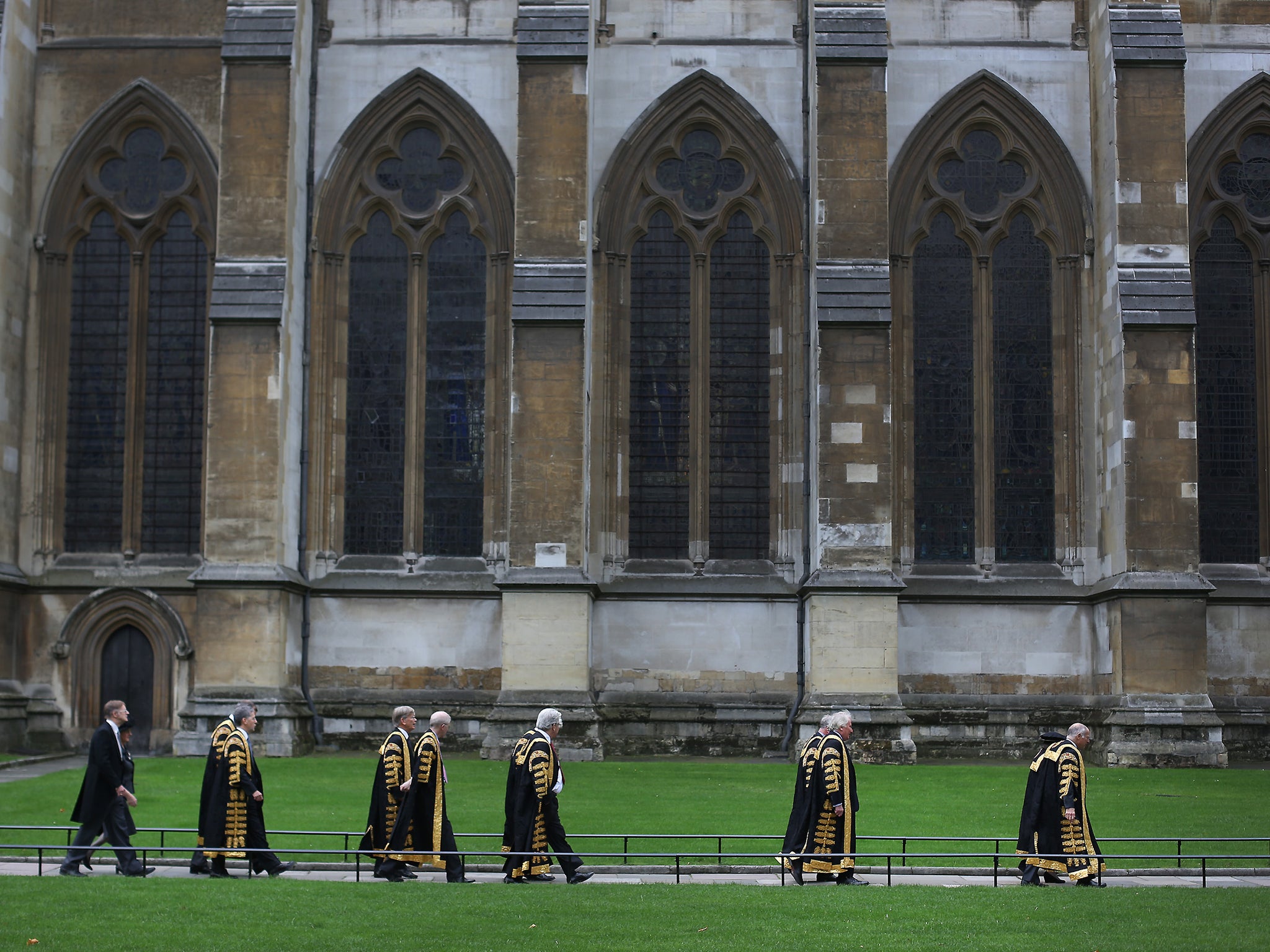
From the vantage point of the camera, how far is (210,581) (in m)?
23.3

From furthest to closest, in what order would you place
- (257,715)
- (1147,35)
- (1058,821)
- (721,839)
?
(1147,35)
(257,715)
(721,839)
(1058,821)

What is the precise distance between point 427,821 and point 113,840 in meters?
2.83

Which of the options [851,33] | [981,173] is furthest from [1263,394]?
[851,33]

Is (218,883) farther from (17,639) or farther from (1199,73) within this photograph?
(1199,73)

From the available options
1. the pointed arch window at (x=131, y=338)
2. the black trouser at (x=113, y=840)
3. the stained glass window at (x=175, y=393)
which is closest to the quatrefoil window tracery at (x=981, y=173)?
the pointed arch window at (x=131, y=338)

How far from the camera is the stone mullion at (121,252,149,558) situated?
26.0 metres

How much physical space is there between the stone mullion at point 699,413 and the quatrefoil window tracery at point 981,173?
14.2 ft

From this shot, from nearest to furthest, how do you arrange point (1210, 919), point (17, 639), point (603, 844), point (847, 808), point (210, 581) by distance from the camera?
point (1210, 919) → point (847, 808) → point (603, 844) → point (210, 581) → point (17, 639)

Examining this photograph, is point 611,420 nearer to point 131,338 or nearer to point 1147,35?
point 131,338

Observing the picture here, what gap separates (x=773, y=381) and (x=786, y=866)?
12882 mm

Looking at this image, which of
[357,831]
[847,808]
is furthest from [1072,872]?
[357,831]

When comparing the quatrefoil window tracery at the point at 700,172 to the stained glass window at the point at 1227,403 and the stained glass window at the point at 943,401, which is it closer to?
the stained glass window at the point at 943,401

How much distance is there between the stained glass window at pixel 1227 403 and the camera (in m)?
25.9

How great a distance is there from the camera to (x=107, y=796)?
1402 centimetres
